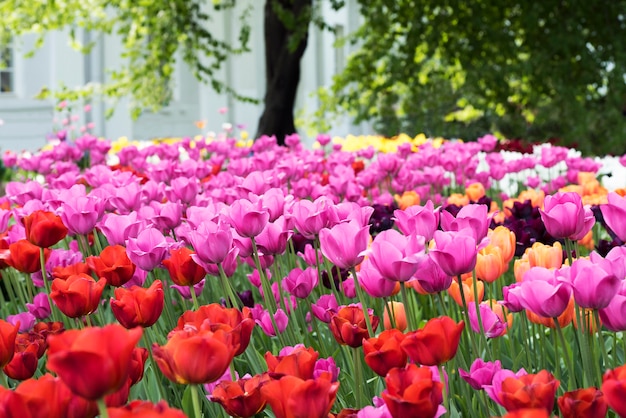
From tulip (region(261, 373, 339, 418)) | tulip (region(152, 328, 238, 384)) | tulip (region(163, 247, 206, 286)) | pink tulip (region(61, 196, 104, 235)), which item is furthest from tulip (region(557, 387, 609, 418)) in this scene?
pink tulip (region(61, 196, 104, 235))

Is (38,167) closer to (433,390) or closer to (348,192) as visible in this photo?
(348,192)

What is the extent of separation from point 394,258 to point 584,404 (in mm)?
396

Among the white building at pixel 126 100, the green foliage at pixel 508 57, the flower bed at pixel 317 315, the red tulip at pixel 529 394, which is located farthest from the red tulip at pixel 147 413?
the white building at pixel 126 100

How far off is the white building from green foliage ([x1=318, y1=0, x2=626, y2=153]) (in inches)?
158

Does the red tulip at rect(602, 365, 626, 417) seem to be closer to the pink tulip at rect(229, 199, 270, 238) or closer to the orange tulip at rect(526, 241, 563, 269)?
the orange tulip at rect(526, 241, 563, 269)

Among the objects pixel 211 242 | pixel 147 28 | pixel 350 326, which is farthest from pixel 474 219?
pixel 147 28

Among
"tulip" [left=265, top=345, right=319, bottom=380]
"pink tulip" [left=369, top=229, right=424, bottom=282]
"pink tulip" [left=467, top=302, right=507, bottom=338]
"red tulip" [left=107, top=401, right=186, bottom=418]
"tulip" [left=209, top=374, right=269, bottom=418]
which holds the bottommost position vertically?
"pink tulip" [left=467, top=302, right=507, bottom=338]

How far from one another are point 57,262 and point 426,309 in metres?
1.11

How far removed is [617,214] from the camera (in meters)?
1.58

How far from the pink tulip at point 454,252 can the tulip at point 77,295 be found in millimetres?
583

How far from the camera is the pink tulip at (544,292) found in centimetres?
121

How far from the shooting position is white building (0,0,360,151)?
14.4m

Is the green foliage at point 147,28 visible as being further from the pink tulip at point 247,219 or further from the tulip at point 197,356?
the tulip at point 197,356

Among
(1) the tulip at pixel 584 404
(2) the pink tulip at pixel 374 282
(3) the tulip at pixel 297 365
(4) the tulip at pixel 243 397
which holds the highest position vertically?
(2) the pink tulip at pixel 374 282
